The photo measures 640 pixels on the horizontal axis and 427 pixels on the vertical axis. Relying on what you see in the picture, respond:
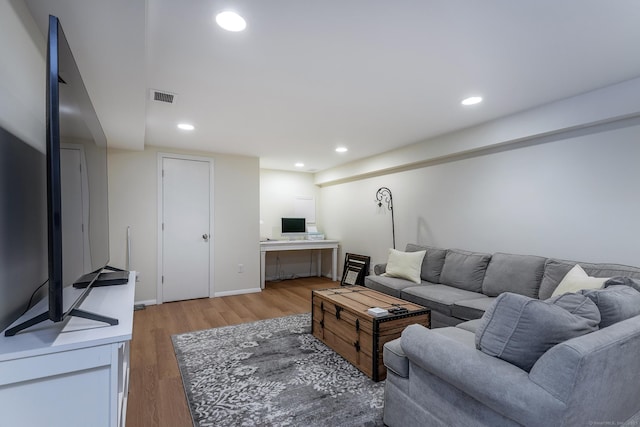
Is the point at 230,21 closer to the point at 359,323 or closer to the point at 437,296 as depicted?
the point at 359,323

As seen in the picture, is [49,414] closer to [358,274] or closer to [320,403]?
[320,403]

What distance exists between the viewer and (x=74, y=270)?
1304 mm

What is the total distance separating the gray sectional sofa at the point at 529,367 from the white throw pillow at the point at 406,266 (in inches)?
71.1

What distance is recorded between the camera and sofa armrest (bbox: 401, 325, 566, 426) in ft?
3.54

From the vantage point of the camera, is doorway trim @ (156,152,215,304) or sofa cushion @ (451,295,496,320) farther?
doorway trim @ (156,152,215,304)

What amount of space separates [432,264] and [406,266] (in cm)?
31

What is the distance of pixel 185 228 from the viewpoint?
4.41 meters

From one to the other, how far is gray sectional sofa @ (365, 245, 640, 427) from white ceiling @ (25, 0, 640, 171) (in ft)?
4.64

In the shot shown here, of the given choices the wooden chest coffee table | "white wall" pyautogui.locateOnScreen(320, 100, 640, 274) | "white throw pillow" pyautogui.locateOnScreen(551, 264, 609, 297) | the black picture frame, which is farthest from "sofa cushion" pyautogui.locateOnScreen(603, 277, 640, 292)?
the black picture frame

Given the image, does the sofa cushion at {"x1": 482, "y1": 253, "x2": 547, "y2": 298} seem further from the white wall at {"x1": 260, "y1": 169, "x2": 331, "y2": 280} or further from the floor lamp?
the white wall at {"x1": 260, "y1": 169, "x2": 331, "y2": 280}

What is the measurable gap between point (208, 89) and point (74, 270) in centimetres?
169

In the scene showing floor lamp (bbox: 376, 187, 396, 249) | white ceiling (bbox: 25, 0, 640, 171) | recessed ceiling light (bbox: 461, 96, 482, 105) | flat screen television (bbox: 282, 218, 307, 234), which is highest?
white ceiling (bbox: 25, 0, 640, 171)

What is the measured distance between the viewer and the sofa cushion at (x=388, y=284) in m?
3.39

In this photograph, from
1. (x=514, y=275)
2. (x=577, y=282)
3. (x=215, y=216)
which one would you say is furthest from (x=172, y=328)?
(x=577, y=282)
